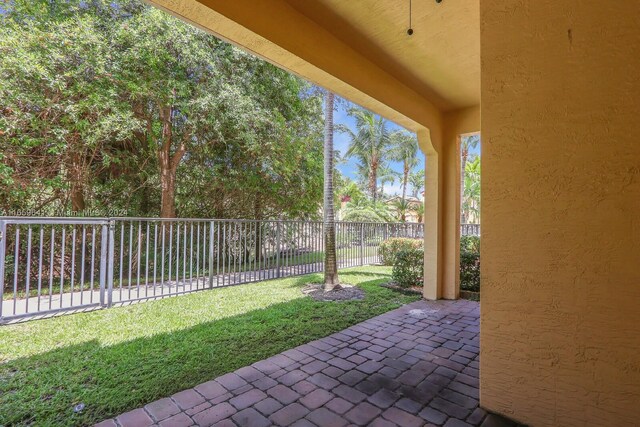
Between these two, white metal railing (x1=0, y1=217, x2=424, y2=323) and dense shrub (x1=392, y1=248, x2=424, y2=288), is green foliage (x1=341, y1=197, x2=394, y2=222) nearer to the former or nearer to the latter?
white metal railing (x1=0, y1=217, x2=424, y2=323)

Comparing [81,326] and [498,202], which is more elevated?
[498,202]

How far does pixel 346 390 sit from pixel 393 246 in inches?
317

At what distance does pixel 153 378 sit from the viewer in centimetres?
265

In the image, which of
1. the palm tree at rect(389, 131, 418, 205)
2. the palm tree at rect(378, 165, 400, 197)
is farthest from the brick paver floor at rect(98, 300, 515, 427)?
the palm tree at rect(378, 165, 400, 197)

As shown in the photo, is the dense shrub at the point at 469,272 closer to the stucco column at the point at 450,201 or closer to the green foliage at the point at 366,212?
the stucco column at the point at 450,201

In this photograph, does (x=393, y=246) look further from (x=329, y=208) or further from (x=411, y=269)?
(x=329, y=208)

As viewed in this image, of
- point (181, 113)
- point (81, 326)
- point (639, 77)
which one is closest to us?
point (639, 77)

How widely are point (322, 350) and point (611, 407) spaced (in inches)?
94.4

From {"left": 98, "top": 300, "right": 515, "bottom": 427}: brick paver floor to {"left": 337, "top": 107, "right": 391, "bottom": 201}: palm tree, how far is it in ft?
58.9

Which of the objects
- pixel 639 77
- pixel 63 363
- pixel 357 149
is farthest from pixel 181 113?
pixel 357 149

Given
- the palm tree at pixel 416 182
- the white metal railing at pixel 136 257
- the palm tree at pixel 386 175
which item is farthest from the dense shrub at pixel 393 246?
the palm tree at pixel 416 182

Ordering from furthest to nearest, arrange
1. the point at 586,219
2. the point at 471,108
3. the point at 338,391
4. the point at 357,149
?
1. the point at 357,149
2. the point at 471,108
3. the point at 338,391
4. the point at 586,219

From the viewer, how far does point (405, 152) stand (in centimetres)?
2180

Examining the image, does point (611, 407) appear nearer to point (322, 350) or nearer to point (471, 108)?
point (322, 350)
